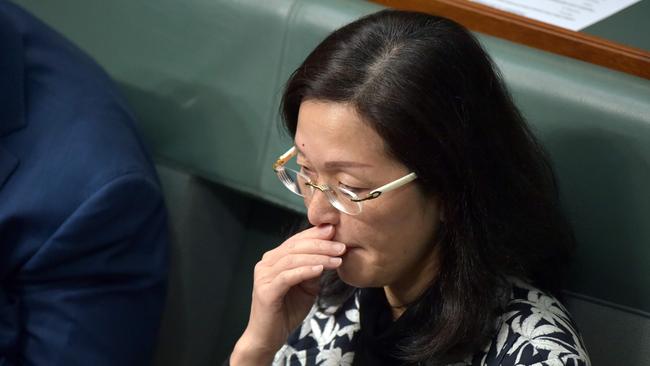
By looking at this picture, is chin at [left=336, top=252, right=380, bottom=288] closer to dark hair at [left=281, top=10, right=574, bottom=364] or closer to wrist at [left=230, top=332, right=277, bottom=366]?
dark hair at [left=281, top=10, right=574, bottom=364]

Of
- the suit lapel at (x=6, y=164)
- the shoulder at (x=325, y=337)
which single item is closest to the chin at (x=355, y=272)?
the shoulder at (x=325, y=337)

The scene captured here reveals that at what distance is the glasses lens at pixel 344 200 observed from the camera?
117cm

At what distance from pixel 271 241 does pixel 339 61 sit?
27.8 inches

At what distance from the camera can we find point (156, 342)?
5.91 ft

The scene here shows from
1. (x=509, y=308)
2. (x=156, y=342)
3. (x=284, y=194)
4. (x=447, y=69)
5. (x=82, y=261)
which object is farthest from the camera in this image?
(x=156, y=342)

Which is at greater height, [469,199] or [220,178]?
[469,199]

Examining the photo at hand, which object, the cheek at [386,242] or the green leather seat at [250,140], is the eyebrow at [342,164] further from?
the green leather seat at [250,140]

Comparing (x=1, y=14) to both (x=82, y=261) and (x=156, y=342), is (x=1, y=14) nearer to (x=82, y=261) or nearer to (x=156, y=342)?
(x=82, y=261)

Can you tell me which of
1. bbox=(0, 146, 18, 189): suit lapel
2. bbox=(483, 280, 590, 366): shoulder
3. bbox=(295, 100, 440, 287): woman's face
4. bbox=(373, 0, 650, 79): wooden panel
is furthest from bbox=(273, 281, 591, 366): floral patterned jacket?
bbox=(0, 146, 18, 189): suit lapel

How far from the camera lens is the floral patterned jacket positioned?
1198 mm

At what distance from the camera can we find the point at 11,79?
1.55 metres

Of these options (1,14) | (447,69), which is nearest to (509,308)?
(447,69)

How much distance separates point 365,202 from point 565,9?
0.63 m

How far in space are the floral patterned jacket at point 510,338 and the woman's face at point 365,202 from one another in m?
0.14
